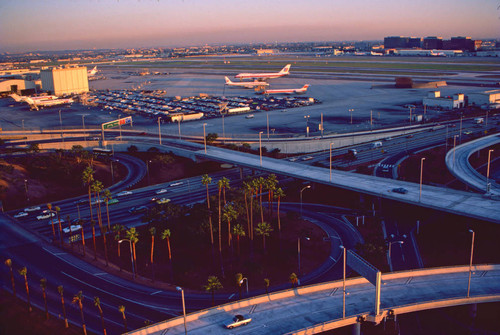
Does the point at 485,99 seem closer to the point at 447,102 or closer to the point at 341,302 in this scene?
the point at 447,102

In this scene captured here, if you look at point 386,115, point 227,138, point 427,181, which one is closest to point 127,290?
point 427,181

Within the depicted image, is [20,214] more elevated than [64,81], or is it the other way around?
[64,81]

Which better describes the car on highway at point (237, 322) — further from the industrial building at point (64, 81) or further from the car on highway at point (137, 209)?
the industrial building at point (64, 81)

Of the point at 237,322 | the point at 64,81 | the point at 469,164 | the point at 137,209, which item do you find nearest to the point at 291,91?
the point at 64,81

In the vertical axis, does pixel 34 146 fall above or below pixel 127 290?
above

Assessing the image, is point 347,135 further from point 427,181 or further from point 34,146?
point 34,146

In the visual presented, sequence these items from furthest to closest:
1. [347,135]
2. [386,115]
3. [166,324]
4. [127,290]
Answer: [386,115]
[347,135]
[127,290]
[166,324]

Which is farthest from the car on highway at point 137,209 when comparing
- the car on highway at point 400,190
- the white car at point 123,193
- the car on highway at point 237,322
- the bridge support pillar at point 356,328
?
the bridge support pillar at point 356,328
